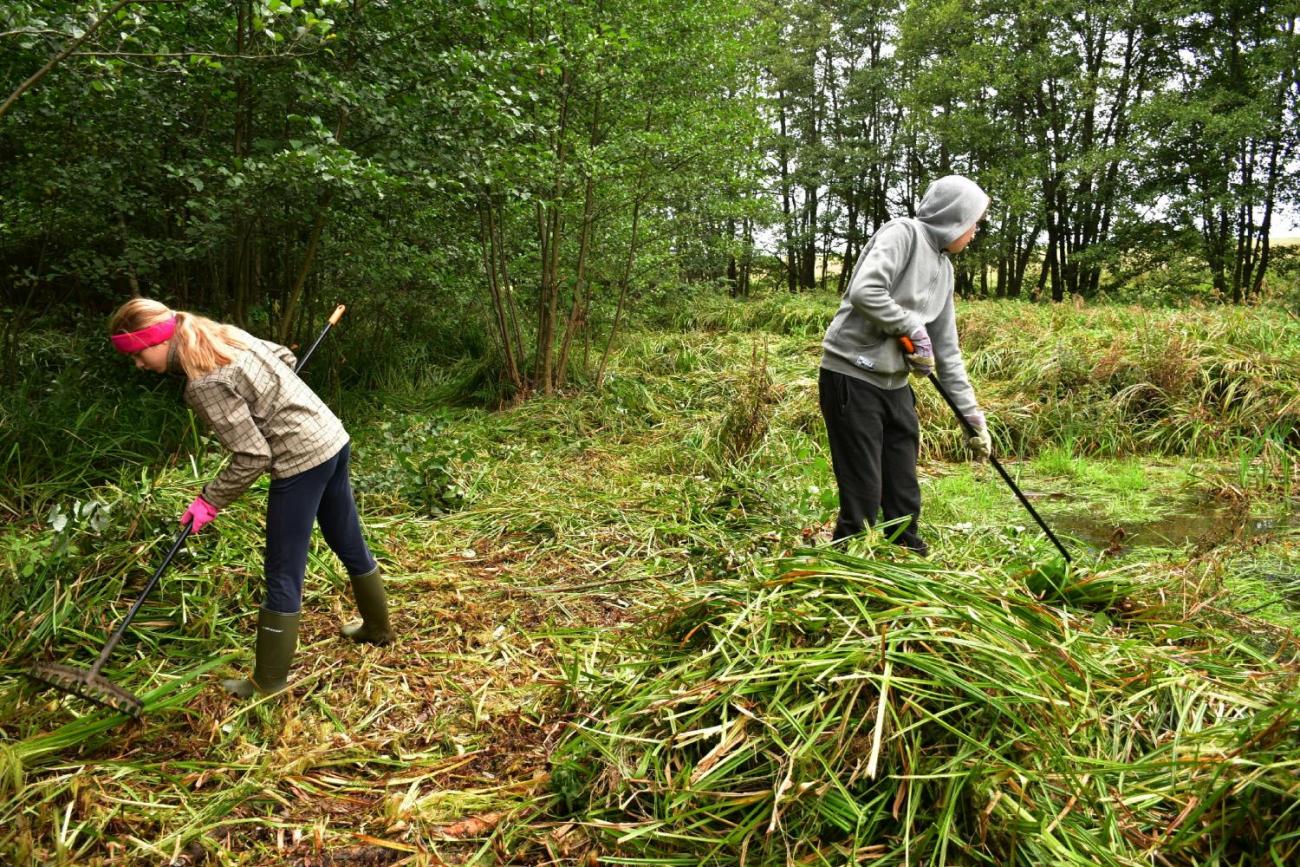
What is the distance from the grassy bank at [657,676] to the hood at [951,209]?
4.26 ft

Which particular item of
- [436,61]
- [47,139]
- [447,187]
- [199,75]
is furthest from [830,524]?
[47,139]

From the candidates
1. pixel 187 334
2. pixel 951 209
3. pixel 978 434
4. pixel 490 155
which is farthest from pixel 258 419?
pixel 490 155

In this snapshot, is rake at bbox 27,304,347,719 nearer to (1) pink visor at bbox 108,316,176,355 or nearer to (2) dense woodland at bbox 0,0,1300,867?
(2) dense woodland at bbox 0,0,1300,867

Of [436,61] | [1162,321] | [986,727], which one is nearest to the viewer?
[986,727]

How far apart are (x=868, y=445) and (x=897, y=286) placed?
65 cm

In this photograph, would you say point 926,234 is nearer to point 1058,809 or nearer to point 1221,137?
point 1058,809

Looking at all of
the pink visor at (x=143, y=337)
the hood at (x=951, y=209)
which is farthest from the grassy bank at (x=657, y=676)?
the hood at (x=951, y=209)

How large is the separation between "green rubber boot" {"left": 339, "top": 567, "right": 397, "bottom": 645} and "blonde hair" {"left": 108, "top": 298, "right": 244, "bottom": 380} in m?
1.01

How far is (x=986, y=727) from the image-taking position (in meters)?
1.81

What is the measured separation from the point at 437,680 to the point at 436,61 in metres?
4.06

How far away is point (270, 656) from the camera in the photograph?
260cm

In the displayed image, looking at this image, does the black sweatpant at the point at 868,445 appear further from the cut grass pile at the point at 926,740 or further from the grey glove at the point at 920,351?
the cut grass pile at the point at 926,740

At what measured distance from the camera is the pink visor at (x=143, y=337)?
2.28 m

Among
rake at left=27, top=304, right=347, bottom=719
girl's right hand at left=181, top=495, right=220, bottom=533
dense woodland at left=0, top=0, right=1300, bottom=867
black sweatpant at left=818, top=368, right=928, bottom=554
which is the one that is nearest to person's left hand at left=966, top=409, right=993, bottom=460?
black sweatpant at left=818, top=368, right=928, bottom=554
